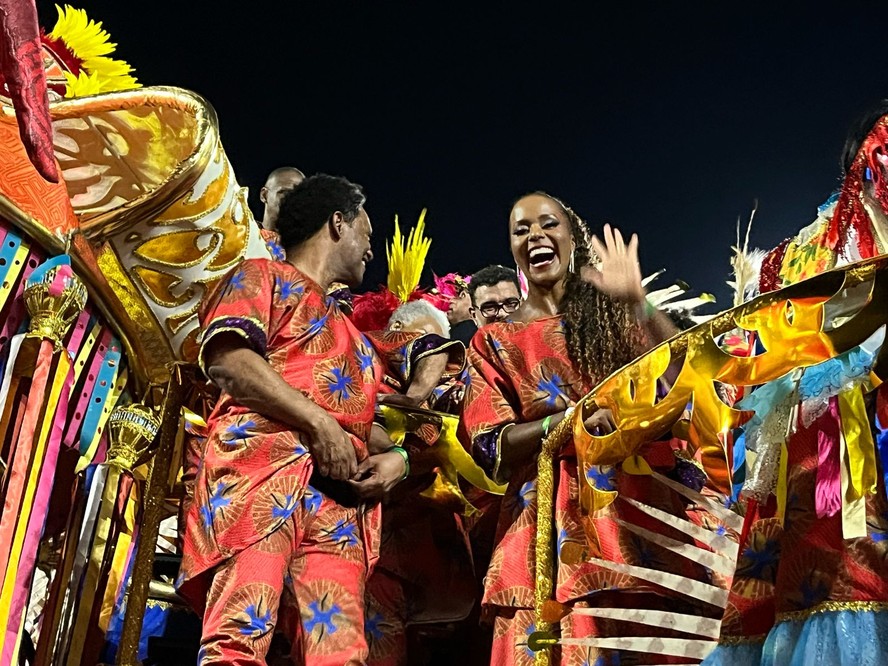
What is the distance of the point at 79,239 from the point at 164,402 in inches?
16.5

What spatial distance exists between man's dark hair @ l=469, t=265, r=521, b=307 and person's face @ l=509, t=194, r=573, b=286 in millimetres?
1180

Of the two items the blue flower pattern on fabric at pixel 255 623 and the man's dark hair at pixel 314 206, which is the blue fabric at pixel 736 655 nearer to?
the blue flower pattern on fabric at pixel 255 623

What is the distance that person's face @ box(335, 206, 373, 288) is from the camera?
8.56 feet

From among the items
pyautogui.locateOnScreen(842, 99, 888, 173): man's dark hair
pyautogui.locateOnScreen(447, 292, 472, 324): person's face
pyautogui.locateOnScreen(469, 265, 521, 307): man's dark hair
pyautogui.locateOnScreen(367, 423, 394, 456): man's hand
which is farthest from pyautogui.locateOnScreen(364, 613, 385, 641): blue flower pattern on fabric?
pyautogui.locateOnScreen(447, 292, 472, 324): person's face

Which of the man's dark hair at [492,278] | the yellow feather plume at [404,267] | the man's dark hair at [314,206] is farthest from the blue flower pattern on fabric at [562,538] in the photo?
the yellow feather plume at [404,267]

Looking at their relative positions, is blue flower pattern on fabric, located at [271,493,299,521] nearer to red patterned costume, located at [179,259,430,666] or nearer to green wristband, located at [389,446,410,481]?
red patterned costume, located at [179,259,430,666]

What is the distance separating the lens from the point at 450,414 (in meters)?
2.72

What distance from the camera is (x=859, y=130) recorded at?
239 centimetres

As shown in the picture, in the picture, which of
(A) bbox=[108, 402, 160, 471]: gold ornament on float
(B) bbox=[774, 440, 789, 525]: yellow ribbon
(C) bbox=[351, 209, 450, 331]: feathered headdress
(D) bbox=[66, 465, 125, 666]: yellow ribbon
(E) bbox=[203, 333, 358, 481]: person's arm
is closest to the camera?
(B) bbox=[774, 440, 789, 525]: yellow ribbon

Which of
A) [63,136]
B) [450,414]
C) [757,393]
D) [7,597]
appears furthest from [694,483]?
[63,136]

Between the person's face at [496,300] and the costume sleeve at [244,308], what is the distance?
1.58 meters

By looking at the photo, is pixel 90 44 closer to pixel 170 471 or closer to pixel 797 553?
pixel 170 471

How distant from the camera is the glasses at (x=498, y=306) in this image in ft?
12.4

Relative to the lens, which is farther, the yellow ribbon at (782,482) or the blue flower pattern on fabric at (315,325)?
the blue flower pattern on fabric at (315,325)
